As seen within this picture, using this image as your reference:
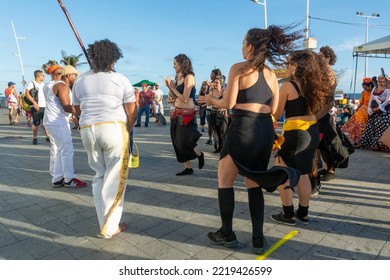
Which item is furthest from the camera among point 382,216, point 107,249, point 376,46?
point 376,46

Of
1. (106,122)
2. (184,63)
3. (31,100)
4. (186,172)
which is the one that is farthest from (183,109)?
(31,100)

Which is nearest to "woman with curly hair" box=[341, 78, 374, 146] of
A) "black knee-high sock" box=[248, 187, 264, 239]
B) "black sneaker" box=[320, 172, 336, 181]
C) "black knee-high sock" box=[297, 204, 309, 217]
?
"black sneaker" box=[320, 172, 336, 181]

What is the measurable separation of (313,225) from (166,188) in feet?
6.98

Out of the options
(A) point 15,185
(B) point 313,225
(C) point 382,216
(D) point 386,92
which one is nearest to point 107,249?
(B) point 313,225

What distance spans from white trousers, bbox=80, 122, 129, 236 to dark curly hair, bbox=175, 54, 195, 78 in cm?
198

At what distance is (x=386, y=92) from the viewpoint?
21.9 ft

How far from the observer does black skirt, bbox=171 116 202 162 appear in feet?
15.5

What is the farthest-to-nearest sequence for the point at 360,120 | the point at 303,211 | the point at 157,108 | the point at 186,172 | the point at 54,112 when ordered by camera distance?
1. the point at 157,108
2. the point at 360,120
3. the point at 186,172
4. the point at 54,112
5. the point at 303,211

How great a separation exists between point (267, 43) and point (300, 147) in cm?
121

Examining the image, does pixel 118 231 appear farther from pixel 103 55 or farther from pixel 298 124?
pixel 298 124

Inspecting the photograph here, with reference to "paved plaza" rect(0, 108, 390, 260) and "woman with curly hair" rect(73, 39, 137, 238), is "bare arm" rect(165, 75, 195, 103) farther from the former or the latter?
"woman with curly hair" rect(73, 39, 137, 238)

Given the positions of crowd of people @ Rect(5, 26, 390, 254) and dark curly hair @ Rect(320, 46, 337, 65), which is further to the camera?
dark curly hair @ Rect(320, 46, 337, 65)

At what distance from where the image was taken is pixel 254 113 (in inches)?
95.1
